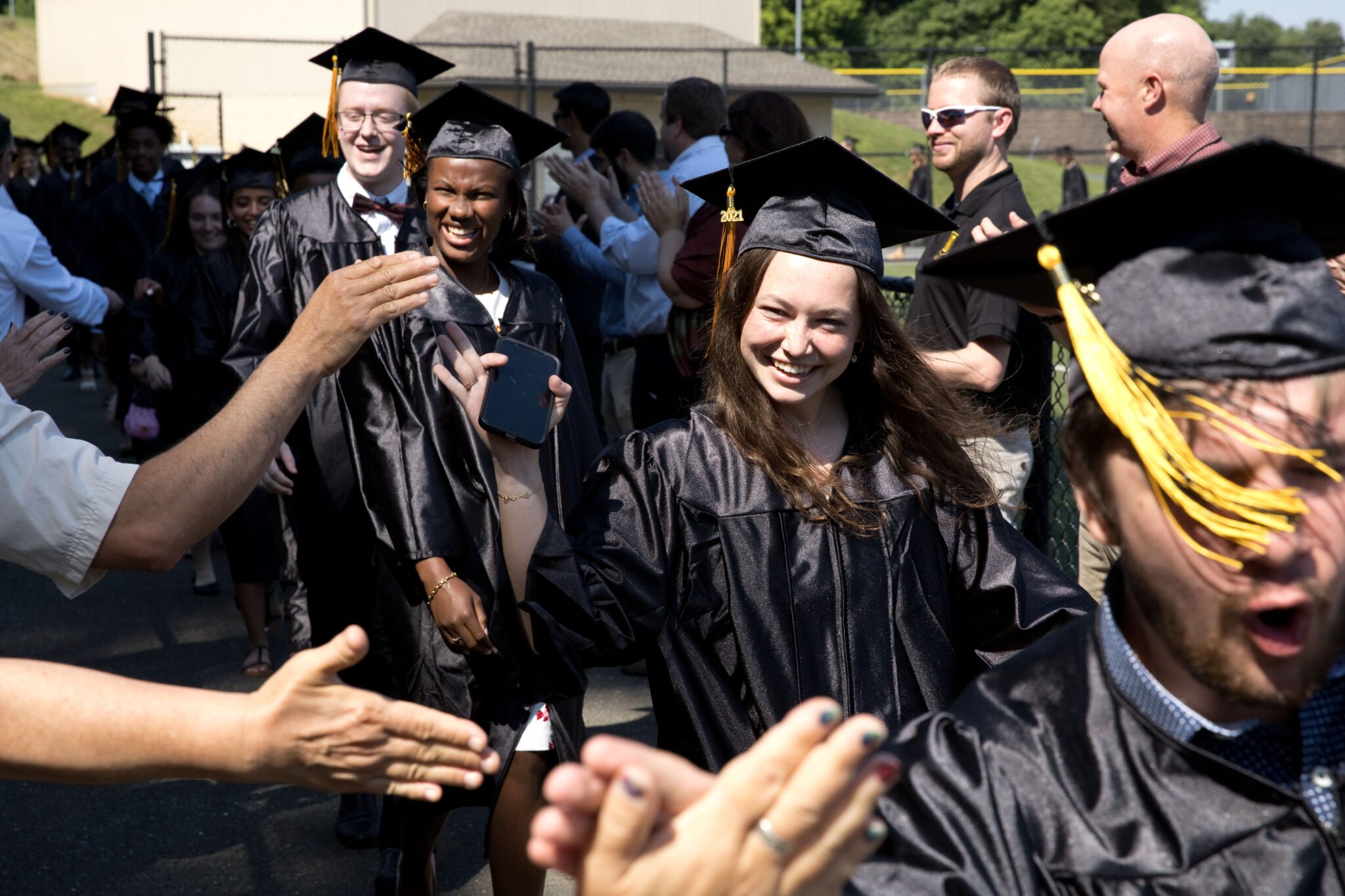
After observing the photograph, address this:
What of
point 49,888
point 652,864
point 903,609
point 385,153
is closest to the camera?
point 652,864

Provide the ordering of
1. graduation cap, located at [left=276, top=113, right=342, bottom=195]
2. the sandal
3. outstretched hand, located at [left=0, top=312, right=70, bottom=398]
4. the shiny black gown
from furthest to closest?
graduation cap, located at [left=276, top=113, right=342, bottom=195] → the sandal → the shiny black gown → outstretched hand, located at [left=0, top=312, right=70, bottom=398]

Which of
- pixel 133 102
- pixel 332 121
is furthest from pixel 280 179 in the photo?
pixel 133 102

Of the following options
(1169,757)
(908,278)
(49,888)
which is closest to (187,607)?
(49,888)

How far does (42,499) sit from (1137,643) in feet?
6.02

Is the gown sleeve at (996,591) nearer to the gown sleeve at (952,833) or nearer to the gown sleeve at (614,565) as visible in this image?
the gown sleeve at (614,565)

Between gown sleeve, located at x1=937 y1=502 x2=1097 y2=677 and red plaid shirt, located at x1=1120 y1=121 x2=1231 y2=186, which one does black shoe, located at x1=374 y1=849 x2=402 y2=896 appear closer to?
gown sleeve, located at x1=937 y1=502 x2=1097 y2=677

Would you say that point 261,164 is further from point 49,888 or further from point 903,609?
point 903,609

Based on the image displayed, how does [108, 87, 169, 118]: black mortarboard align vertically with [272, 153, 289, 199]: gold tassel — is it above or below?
above

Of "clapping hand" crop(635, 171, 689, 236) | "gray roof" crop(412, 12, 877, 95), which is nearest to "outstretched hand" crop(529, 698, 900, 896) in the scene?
"clapping hand" crop(635, 171, 689, 236)

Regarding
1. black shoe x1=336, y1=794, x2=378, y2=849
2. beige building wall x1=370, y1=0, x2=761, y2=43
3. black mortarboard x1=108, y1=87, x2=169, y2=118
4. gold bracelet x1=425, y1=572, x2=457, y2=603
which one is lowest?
black shoe x1=336, y1=794, x2=378, y2=849

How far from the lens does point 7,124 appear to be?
18.9 feet

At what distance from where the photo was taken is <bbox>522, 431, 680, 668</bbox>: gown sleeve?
8.06 ft

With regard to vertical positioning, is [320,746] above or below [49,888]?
above

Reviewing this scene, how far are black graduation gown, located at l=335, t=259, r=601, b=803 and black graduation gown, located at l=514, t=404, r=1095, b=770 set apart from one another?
982 millimetres
